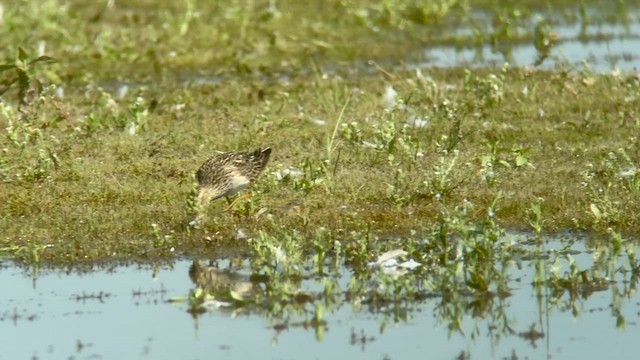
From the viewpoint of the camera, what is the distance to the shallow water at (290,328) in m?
8.21

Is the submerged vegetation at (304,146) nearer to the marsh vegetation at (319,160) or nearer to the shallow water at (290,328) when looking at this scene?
the marsh vegetation at (319,160)

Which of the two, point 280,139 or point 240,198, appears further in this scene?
point 280,139

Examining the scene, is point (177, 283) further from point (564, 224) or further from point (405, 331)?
point (564, 224)

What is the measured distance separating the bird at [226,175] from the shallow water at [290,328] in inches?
68.9

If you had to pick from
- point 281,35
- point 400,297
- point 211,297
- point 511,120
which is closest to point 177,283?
point 211,297

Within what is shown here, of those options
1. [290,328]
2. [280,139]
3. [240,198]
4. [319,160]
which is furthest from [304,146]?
[290,328]

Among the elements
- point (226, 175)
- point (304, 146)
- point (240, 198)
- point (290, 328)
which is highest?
point (304, 146)

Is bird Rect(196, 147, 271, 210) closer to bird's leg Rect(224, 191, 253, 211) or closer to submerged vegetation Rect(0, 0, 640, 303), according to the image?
bird's leg Rect(224, 191, 253, 211)

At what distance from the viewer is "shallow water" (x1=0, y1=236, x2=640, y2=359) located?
8211mm

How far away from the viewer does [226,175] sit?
11.6 metres

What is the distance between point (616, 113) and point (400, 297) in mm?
6438

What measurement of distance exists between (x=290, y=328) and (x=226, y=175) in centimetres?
316

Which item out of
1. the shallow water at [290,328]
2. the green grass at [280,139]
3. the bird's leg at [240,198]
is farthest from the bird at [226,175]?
the shallow water at [290,328]

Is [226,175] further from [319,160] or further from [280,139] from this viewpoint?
[280,139]
